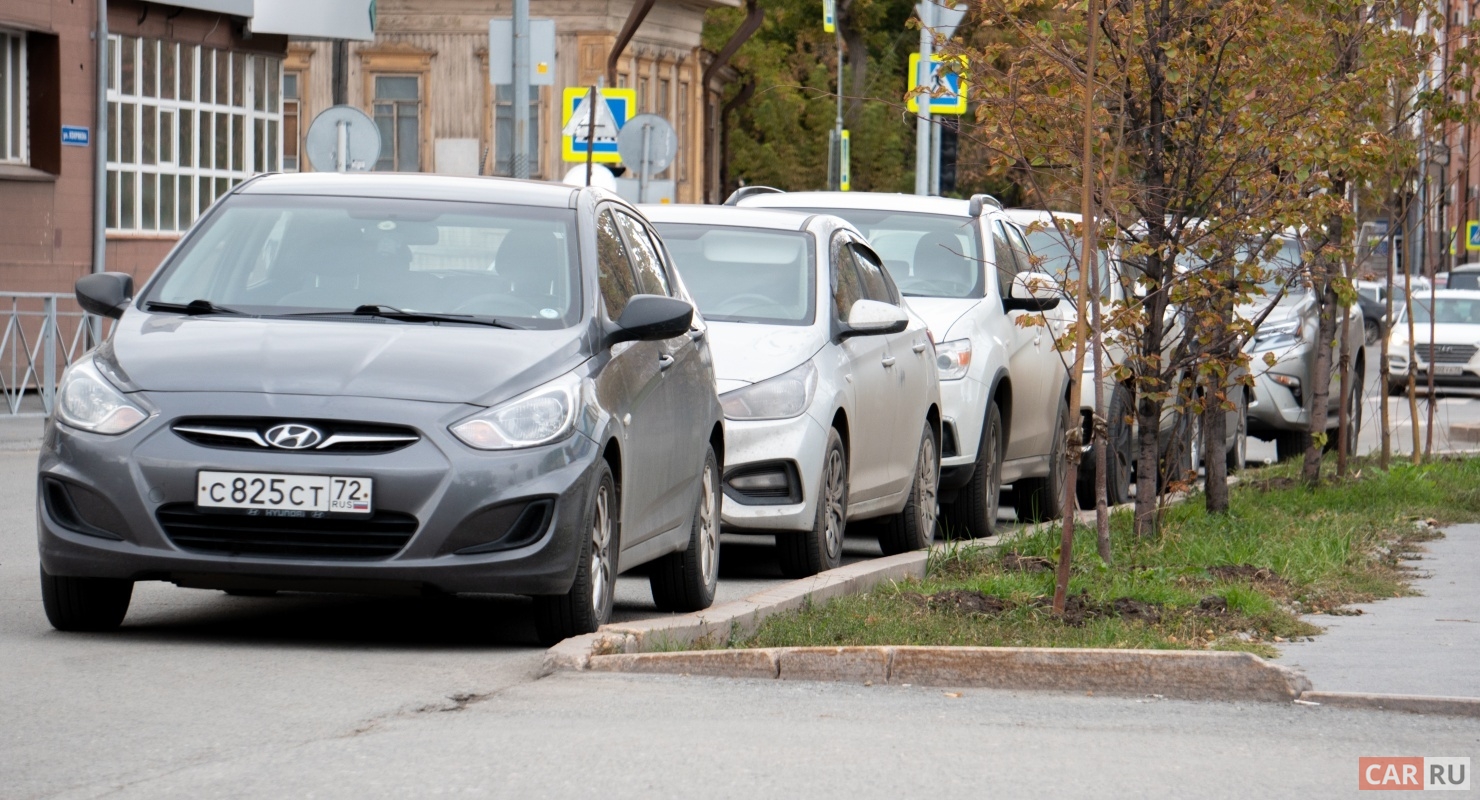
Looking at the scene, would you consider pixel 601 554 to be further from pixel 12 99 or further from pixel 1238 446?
pixel 12 99

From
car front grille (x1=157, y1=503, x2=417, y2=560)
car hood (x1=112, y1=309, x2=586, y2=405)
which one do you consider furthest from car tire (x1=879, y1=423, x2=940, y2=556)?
car front grille (x1=157, y1=503, x2=417, y2=560)

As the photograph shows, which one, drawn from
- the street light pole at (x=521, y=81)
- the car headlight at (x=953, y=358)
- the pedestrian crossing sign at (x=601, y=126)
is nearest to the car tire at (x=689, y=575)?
the car headlight at (x=953, y=358)

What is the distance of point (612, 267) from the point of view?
30.7 ft

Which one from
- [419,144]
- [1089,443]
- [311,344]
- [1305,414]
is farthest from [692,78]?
[311,344]

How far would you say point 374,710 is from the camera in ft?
22.7

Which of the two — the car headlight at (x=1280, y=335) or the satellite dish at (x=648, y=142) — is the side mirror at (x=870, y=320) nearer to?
the car headlight at (x=1280, y=335)

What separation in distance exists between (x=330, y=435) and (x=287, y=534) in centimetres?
34

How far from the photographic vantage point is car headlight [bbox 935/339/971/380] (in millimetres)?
13406

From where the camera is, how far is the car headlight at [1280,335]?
1989cm

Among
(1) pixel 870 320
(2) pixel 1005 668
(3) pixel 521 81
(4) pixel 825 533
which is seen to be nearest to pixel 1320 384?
(1) pixel 870 320

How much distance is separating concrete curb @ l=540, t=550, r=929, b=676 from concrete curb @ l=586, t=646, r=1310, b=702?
13 centimetres

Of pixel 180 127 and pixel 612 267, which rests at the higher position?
pixel 180 127

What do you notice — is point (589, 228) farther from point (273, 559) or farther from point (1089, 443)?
point (1089, 443)

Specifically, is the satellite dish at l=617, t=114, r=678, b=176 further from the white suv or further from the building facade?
the building facade
